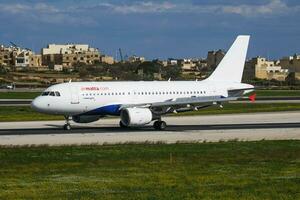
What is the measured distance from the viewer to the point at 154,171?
A: 22609 millimetres

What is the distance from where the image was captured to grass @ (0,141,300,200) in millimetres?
17797

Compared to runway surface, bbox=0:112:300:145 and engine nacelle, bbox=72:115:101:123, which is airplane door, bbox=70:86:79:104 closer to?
engine nacelle, bbox=72:115:101:123

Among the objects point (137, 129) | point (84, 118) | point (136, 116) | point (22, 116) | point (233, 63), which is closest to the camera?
point (136, 116)

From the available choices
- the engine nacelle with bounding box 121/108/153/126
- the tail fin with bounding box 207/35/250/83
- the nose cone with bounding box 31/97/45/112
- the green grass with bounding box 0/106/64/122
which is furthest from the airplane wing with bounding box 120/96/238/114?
the green grass with bounding box 0/106/64/122

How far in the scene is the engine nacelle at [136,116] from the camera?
41500 mm

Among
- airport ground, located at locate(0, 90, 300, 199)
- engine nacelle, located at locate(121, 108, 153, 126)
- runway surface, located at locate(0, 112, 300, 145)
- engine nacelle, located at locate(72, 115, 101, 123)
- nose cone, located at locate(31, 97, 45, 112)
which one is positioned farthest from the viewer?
engine nacelle, located at locate(72, 115, 101, 123)

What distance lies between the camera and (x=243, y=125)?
4653 cm

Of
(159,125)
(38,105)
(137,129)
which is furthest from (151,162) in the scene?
(137,129)

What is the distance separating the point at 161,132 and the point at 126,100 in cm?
427

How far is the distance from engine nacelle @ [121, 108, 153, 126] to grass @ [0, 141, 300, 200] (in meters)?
9.19

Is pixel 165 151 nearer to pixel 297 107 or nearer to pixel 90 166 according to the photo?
pixel 90 166

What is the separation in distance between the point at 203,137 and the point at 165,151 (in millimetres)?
8092

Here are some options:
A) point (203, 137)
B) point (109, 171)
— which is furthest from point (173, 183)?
point (203, 137)

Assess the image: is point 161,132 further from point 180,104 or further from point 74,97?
point 74,97
